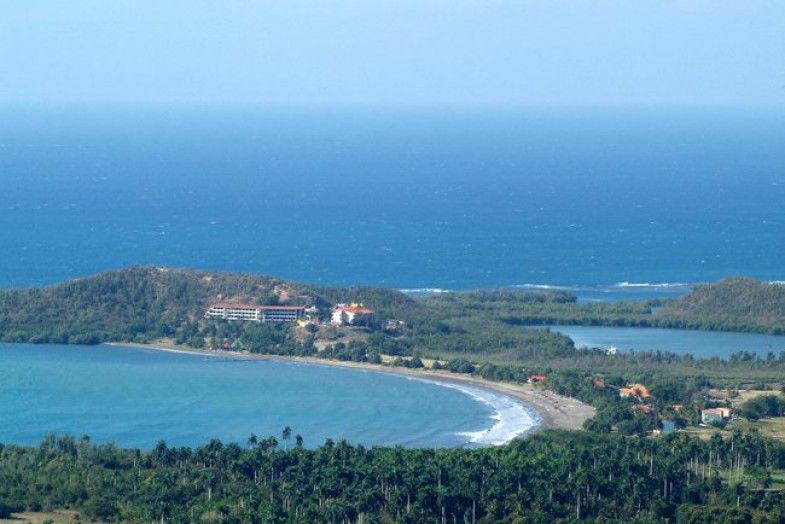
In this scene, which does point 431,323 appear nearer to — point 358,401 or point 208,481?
point 358,401

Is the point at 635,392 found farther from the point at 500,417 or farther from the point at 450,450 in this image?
the point at 450,450

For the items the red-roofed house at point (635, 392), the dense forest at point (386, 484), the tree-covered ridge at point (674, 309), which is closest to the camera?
the dense forest at point (386, 484)

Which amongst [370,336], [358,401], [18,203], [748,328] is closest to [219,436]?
[358,401]

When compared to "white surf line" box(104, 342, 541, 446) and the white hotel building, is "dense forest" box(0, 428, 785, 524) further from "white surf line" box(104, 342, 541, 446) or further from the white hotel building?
the white hotel building

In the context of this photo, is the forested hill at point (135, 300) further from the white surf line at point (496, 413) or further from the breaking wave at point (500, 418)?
the breaking wave at point (500, 418)

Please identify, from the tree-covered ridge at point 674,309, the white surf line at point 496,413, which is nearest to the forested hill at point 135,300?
the tree-covered ridge at point 674,309

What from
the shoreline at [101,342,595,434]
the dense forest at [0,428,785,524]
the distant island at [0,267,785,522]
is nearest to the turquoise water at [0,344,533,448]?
the shoreline at [101,342,595,434]
